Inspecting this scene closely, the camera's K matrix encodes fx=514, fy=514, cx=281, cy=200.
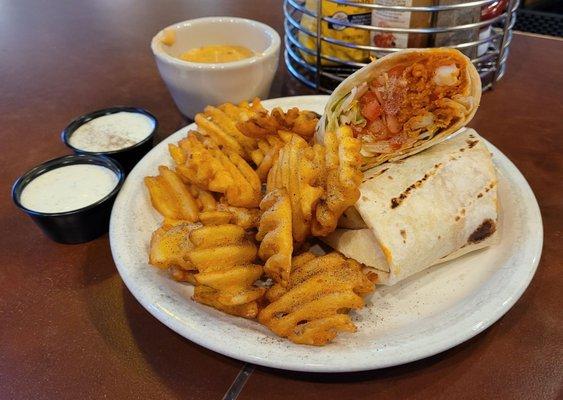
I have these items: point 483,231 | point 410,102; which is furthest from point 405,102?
point 483,231

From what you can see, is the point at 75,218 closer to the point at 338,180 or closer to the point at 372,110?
the point at 338,180

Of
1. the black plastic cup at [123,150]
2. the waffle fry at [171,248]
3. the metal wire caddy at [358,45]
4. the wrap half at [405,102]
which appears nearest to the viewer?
the waffle fry at [171,248]

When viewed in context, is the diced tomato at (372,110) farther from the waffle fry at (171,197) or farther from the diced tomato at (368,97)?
the waffle fry at (171,197)

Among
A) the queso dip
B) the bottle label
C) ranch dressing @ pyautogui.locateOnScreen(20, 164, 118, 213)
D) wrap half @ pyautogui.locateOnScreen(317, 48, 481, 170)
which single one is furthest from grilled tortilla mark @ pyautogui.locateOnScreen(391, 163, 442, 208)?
the queso dip

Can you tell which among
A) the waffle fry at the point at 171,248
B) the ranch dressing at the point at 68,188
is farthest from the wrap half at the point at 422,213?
the ranch dressing at the point at 68,188

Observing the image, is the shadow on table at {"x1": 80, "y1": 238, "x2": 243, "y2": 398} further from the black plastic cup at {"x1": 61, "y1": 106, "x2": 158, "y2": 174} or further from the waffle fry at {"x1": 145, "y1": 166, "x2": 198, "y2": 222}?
the black plastic cup at {"x1": 61, "y1": 106, "x2": 158, "y2": 174}
